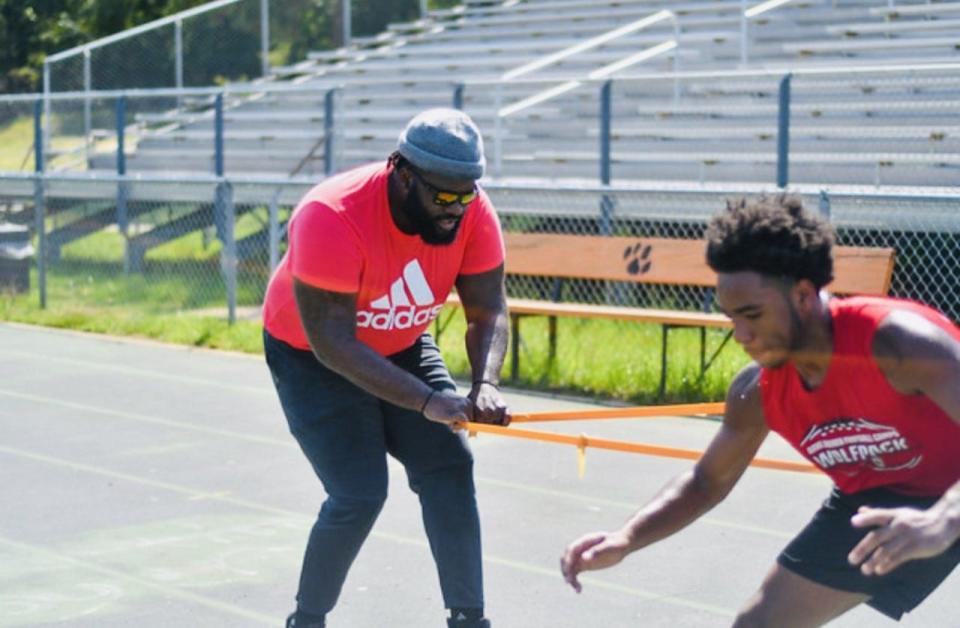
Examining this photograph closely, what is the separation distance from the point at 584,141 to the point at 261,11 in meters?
5.90

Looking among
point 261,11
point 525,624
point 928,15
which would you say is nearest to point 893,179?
point 928,15

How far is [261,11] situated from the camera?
66.2 ft

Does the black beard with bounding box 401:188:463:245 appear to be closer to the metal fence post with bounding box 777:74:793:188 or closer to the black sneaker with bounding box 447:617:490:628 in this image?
the black sneaker with bounding box 447:617:490:628

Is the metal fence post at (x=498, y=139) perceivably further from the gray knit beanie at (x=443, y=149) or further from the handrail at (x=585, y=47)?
the gray knit beanie at (x=443, y=149)

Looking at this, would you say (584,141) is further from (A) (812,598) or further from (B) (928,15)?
(A) (812,598)

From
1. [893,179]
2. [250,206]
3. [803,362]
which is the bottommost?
[250,206]

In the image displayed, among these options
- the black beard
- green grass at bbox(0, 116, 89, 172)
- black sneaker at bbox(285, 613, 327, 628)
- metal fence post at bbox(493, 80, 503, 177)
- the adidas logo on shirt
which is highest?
the black beard

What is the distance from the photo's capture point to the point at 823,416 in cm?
357

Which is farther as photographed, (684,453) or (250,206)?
(250,206)

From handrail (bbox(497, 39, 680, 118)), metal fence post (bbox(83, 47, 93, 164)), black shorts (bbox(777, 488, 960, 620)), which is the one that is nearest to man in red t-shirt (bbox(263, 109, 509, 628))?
black shorts (bbox(777, 488, 960, 620))

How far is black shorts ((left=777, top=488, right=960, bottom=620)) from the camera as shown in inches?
141

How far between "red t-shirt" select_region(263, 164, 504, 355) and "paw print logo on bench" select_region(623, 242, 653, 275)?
20.5 feet

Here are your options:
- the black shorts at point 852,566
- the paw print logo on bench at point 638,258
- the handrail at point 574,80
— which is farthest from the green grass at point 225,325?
the black shorts at point 852,566

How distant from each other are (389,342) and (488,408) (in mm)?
420
